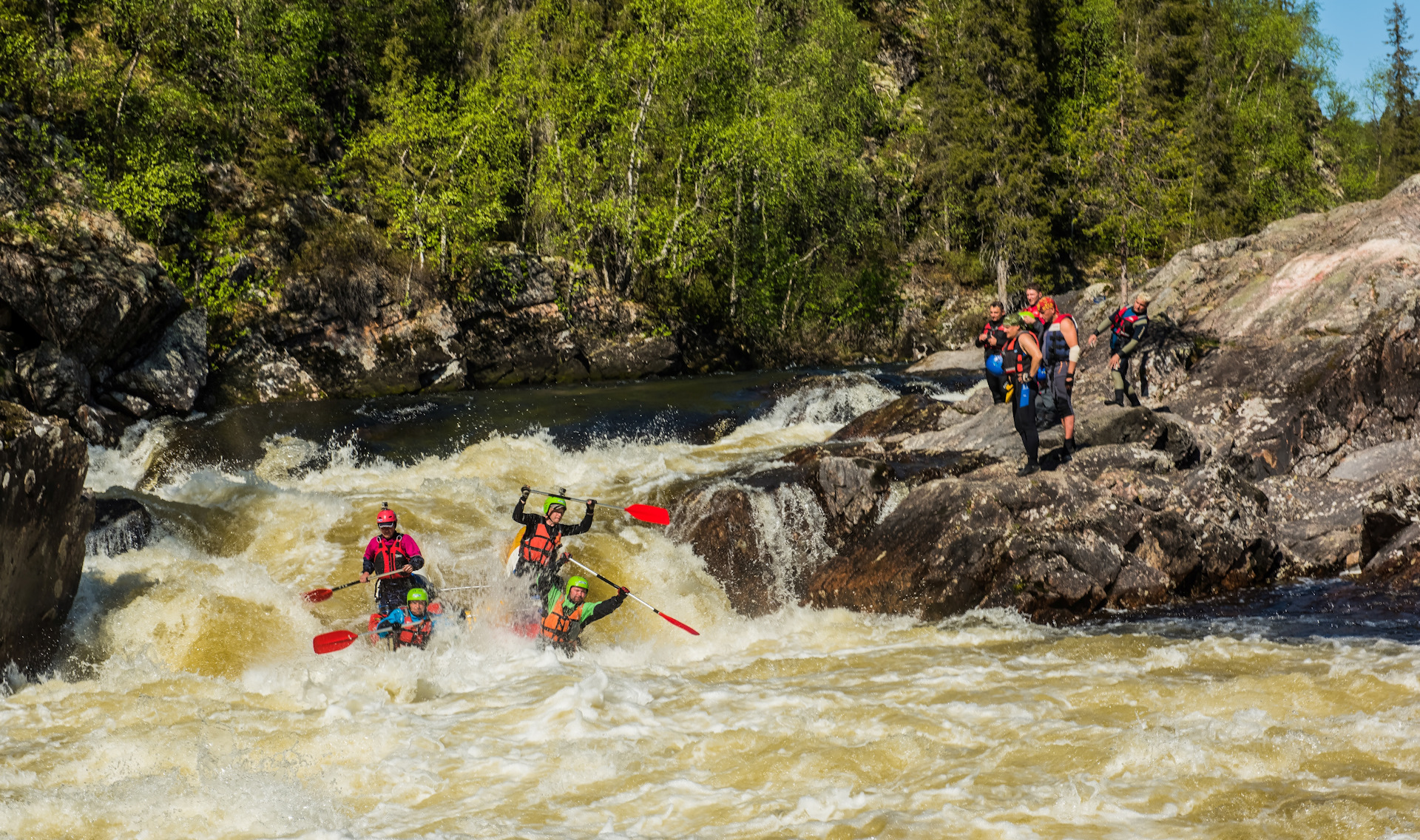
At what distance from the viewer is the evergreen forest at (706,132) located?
2350 centimetres

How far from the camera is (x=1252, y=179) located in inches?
1385

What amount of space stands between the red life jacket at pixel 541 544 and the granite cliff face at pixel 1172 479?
2.08 meters

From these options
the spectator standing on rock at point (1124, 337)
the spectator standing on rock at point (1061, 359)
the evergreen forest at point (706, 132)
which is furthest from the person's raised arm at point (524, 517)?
the evergreen forest at point (706, 132)

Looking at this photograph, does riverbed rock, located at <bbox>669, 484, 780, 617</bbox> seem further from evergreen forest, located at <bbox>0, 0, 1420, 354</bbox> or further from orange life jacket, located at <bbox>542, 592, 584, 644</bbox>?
evergreen forest, located at <bbox>0, 0, 1420, 354</bbox>

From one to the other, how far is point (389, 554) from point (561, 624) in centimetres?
193

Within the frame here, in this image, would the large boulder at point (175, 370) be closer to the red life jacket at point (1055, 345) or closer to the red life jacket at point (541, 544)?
the red life jacket at point (541, 544)

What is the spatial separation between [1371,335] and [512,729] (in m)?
12.3

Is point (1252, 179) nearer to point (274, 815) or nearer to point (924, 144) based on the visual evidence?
point (924, 144)

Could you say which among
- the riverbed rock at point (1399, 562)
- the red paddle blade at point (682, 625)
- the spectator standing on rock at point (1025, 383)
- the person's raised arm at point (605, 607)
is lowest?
the red paddle blade at point (682, 625)

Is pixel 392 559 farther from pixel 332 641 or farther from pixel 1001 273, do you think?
pixel 1001 273

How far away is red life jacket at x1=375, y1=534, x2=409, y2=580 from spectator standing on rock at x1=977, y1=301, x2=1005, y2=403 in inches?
267

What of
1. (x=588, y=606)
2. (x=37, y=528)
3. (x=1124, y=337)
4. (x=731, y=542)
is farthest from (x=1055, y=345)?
(x=37, y=528)

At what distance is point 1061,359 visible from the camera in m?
11.2

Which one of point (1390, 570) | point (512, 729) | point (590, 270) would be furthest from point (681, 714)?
point (590, 270)
